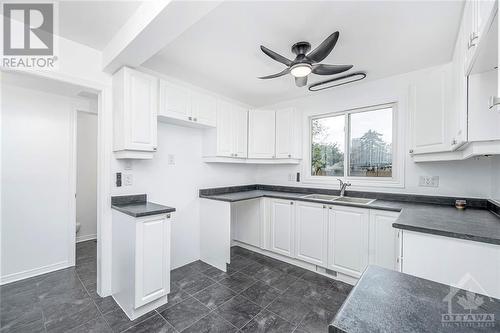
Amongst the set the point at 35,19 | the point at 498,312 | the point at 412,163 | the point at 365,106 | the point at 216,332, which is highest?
the point at 35,19

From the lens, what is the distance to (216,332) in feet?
5.46

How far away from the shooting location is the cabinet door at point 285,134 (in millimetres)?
3256

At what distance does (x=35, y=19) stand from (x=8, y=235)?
2.28 meters

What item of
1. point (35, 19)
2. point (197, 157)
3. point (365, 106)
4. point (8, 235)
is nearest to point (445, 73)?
point (365, 106)

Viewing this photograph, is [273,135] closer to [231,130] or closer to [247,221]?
[231,130]

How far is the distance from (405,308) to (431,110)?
6.99 feet

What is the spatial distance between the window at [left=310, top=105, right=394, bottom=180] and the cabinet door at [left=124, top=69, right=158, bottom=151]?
2306 millimetres

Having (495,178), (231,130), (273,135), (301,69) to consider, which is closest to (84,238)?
(231,130)

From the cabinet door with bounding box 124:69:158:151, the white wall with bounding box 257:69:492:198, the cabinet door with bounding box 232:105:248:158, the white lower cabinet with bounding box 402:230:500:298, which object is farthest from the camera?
the cabinet door with bounding box 232:105:248:158

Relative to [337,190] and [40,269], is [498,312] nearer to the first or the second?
[337,190]

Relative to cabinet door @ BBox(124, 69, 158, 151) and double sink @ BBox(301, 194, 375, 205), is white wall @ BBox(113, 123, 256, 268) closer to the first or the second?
cabinet door @ BBox(124, 69, 158, 151)

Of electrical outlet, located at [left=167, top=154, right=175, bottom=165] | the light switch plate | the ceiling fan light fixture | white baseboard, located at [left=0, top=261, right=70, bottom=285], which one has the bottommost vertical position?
white baseboard, located at [left=0, top=261, right=70, bottom=285]

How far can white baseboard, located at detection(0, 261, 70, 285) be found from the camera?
232 cm

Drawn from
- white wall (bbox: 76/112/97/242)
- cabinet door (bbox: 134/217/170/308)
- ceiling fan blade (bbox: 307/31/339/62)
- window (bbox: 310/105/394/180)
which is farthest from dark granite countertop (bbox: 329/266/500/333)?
white wall (bbox: 76/112/97/242)
